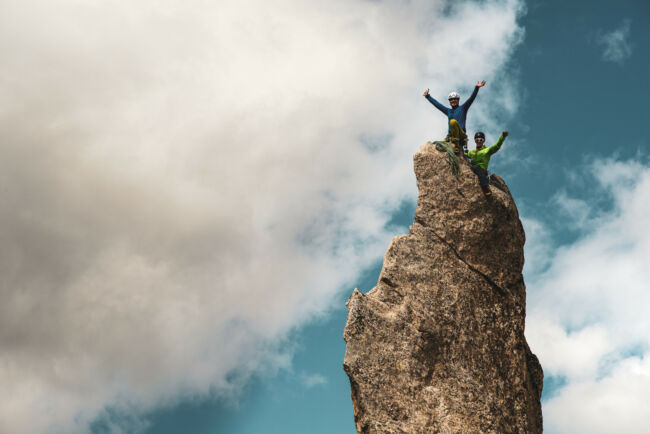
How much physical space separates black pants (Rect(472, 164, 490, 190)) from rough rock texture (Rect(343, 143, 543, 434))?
0.29 m

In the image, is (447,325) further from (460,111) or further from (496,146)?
(460,111)

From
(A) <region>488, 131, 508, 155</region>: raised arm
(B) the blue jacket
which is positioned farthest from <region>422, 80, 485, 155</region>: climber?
(A) <region>488, 131, 508, 155</region>: raised arm

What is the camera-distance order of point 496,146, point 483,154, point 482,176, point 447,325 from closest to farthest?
1. point 447,325
2. point 482,176
3. point 483,154
4. point 496,146

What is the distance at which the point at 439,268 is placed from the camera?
67.8 feet

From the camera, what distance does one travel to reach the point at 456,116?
888 inches

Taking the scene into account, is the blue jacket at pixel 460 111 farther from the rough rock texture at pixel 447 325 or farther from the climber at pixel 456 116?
the rough rock texture at pixel 447 325

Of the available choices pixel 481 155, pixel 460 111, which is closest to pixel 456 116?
pixel 460 111

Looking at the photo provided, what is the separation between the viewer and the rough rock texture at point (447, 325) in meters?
18.8

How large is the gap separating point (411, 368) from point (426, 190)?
6258 mm

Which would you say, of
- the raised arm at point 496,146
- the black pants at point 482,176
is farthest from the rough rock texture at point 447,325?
the raised arm at point 496,146

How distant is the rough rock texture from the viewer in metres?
18.8

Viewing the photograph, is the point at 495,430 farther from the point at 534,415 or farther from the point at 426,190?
the point at 426,190

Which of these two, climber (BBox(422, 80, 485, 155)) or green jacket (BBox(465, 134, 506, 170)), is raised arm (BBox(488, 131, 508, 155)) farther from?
climber (BBox(422, 80, 485, 155))

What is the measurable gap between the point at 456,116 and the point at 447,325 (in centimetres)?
784
